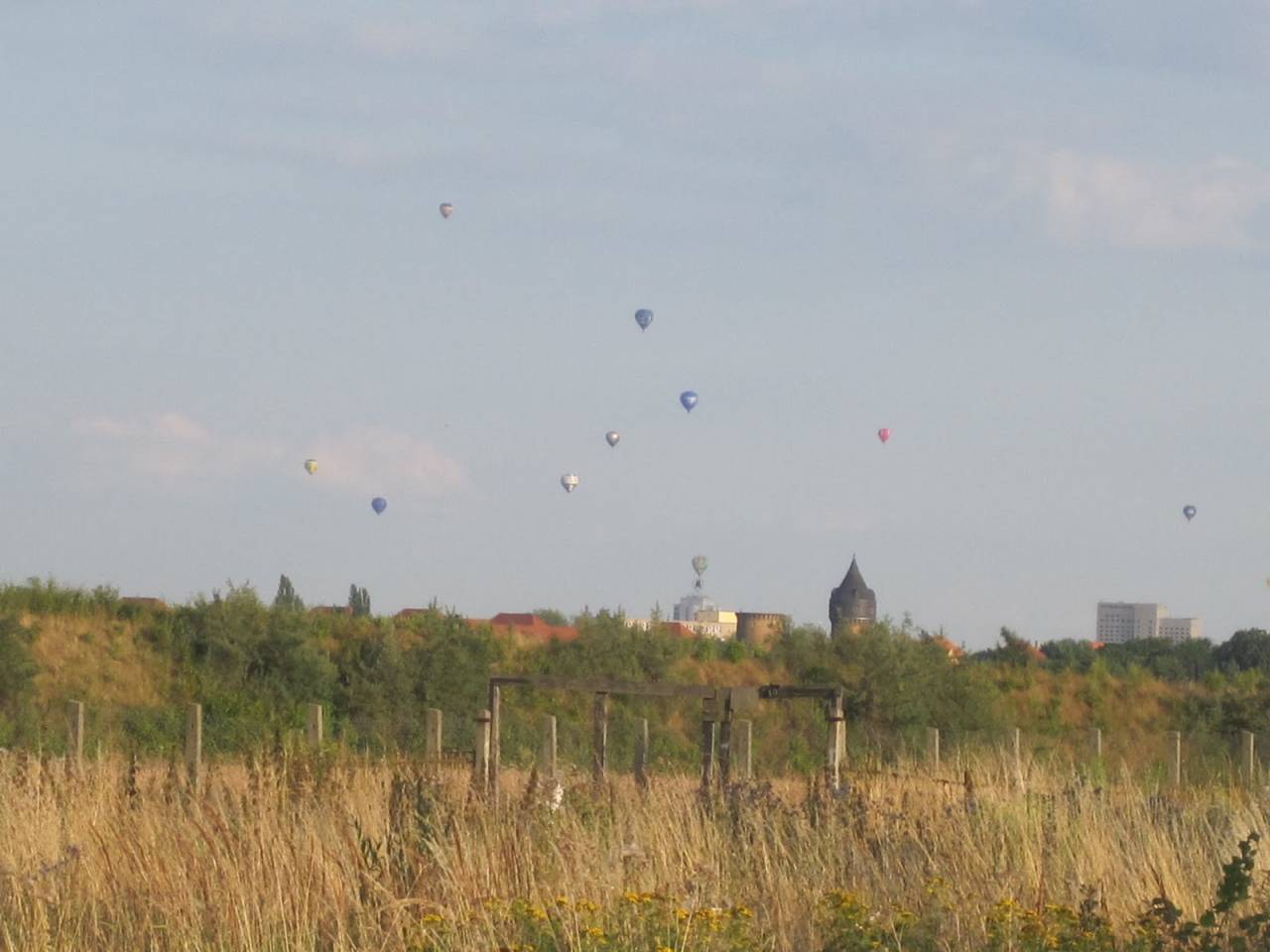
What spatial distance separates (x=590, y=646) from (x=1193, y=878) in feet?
104

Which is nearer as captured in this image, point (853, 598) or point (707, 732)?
point (707, 732)

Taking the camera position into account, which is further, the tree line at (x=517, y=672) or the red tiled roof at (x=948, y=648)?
the red tiled roof at (x=948, y=648)

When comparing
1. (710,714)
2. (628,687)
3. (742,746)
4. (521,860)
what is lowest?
(742,746)

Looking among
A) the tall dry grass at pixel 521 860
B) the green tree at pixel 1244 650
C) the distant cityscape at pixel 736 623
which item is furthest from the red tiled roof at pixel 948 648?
the green tree at pixel 1244 650

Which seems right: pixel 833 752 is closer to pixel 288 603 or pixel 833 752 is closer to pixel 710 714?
pixel 710 714

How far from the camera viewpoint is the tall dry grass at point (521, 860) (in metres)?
6.88

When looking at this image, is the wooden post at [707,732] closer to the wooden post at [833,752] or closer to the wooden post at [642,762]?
the wooden post at [642,762]

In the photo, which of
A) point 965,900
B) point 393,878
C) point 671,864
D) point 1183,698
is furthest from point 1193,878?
point 1183,698

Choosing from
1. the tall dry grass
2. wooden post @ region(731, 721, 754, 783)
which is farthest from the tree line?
the tall dry grass

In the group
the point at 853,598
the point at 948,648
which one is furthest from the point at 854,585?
the point at 948,648

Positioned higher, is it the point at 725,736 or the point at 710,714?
the point at 710,714

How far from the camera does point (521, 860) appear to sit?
7930 mm

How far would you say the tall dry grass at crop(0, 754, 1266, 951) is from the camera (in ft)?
22.6

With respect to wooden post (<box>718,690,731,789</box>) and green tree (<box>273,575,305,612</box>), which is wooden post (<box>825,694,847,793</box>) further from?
green tree (<box>273,575,305,612</box>)
